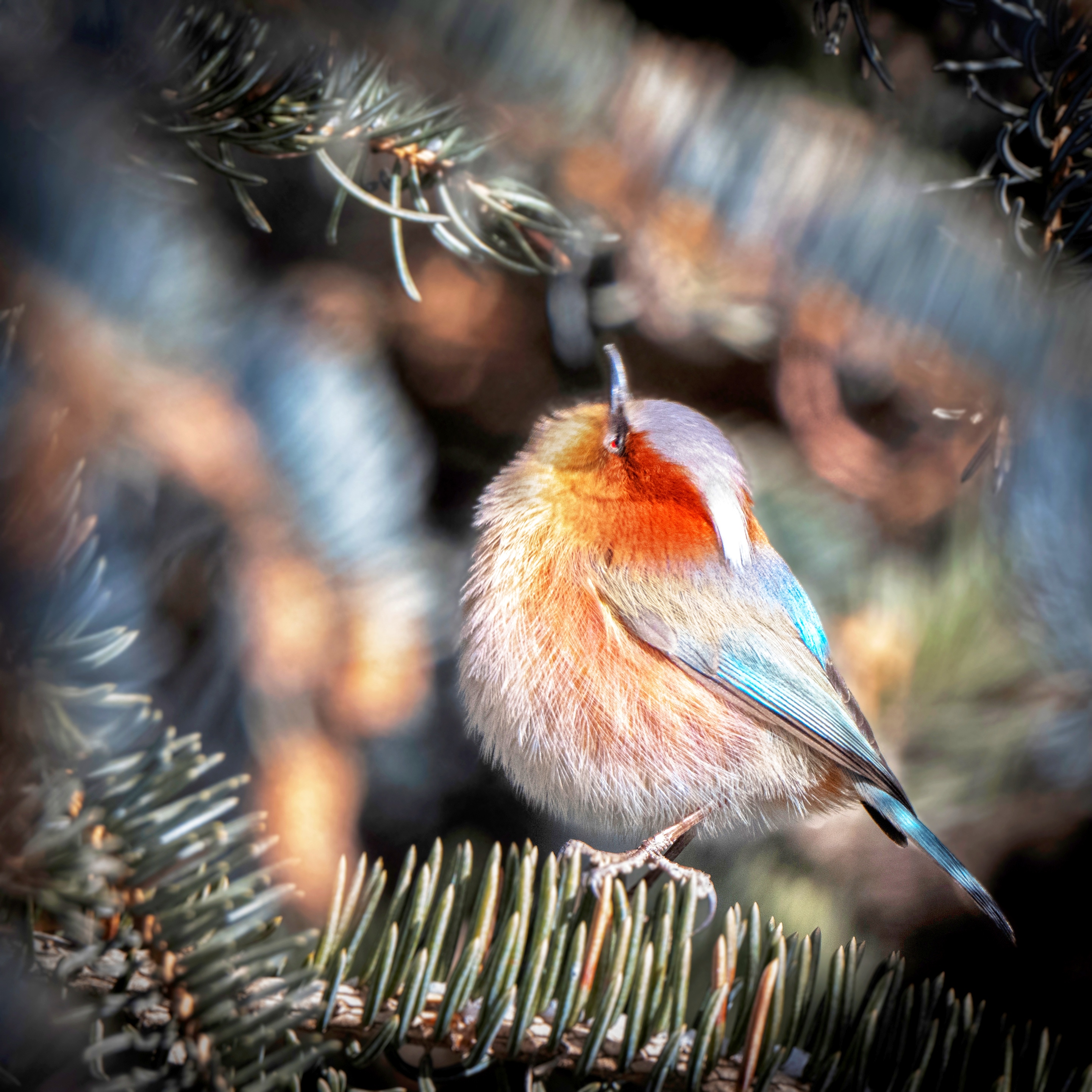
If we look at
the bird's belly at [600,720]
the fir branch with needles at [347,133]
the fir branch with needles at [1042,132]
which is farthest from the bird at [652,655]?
the fir branch with needles at [1042,132]

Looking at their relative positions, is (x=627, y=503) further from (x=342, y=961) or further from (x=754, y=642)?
(x=342, y=961)

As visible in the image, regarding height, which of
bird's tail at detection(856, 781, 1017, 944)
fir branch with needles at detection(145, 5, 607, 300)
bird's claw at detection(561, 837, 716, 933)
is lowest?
bird's claw at detection(561, 837, 716, 933)

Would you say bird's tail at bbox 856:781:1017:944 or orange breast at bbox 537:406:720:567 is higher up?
orange breast at bbox 537:406:720:567

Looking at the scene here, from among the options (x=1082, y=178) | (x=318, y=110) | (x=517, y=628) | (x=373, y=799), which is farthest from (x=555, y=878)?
(x=1082, y=178)

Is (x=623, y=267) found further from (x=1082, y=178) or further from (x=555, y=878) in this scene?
(x=555, y=878)

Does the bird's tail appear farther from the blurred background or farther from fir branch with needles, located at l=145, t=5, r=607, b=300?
fir branch with needles, located at l=145, t=5, r=607, b=300

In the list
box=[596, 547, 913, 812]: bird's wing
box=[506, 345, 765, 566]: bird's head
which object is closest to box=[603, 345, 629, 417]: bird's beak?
box=[506, 345, 765, 566]: bird's head

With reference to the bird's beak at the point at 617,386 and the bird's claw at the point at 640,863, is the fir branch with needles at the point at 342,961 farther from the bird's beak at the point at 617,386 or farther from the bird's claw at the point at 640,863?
the bird's beak at the point at 617,386
